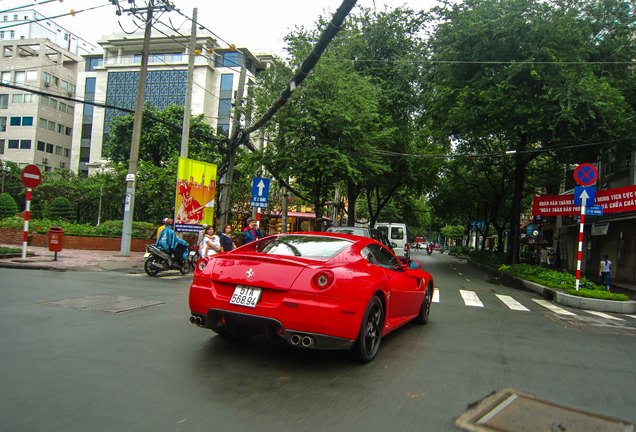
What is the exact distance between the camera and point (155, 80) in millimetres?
52594

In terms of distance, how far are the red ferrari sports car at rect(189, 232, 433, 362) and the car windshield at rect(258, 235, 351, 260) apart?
0.04 ft

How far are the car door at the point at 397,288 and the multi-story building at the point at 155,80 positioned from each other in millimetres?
48022

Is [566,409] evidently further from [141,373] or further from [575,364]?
[141,373]

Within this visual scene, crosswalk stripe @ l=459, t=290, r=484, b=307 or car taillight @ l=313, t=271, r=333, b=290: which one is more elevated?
car taillight @ l=313, t=271, r=333, b=290

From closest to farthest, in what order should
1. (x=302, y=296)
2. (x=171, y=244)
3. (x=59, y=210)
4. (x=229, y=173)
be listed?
(x=302, y=296) < (x=171, y=244) < (x=229, y=173) < (x=59, y=210)

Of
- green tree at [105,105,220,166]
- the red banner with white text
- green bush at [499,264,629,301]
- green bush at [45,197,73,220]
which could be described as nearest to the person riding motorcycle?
green bush at [499,264,629,301]

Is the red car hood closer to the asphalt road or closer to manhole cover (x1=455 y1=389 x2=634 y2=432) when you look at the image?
the asphalt road

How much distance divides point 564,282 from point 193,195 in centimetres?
1234

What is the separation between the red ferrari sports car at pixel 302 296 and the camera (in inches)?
169

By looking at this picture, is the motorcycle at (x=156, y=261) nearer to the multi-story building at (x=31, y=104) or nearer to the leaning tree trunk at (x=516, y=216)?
the leaning tree trunk at (x=516, y=216)

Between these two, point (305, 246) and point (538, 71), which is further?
point (538, 71)

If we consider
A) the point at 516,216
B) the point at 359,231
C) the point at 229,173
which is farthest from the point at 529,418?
the point at 516,216

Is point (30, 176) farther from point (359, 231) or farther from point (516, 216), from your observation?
point (516, 216)

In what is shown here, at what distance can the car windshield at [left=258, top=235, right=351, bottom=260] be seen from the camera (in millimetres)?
5145
